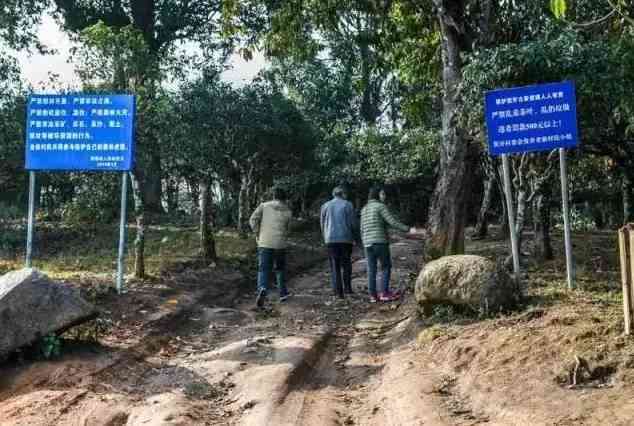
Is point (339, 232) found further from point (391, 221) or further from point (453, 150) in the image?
point (453, 150)

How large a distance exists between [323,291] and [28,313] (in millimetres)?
5821

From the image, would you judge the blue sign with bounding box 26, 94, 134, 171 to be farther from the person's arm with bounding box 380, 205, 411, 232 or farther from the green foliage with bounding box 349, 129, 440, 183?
the green foliage with bounding box 349, 129, 440, 183

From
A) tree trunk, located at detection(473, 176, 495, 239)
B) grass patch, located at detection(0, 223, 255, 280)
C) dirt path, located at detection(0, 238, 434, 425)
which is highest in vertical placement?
tree trunk, located at detection(473, 176, 495, 239)

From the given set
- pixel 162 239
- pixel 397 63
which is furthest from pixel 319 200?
pixel 397 63

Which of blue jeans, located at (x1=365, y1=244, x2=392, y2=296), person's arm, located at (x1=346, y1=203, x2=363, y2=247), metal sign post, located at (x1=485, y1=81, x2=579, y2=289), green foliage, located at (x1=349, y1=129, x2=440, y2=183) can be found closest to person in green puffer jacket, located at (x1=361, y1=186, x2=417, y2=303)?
blue jeans, located at (x1=365, y1=244, x2=392, y2=296)

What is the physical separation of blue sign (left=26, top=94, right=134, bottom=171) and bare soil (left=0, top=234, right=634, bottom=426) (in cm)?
211

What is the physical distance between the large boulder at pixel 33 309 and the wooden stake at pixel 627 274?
5274 millimetres

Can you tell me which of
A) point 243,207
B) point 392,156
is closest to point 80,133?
point 243,207

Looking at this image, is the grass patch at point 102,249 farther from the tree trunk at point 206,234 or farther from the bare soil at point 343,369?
the bare soil at point 343,369

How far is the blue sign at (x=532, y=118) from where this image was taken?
27.1 feet

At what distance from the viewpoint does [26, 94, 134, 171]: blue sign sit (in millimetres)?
9906

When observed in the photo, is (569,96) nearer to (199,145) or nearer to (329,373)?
(329,373)

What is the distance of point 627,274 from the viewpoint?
Answer: 5801mm

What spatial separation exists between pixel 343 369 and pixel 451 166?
5.11 metres
